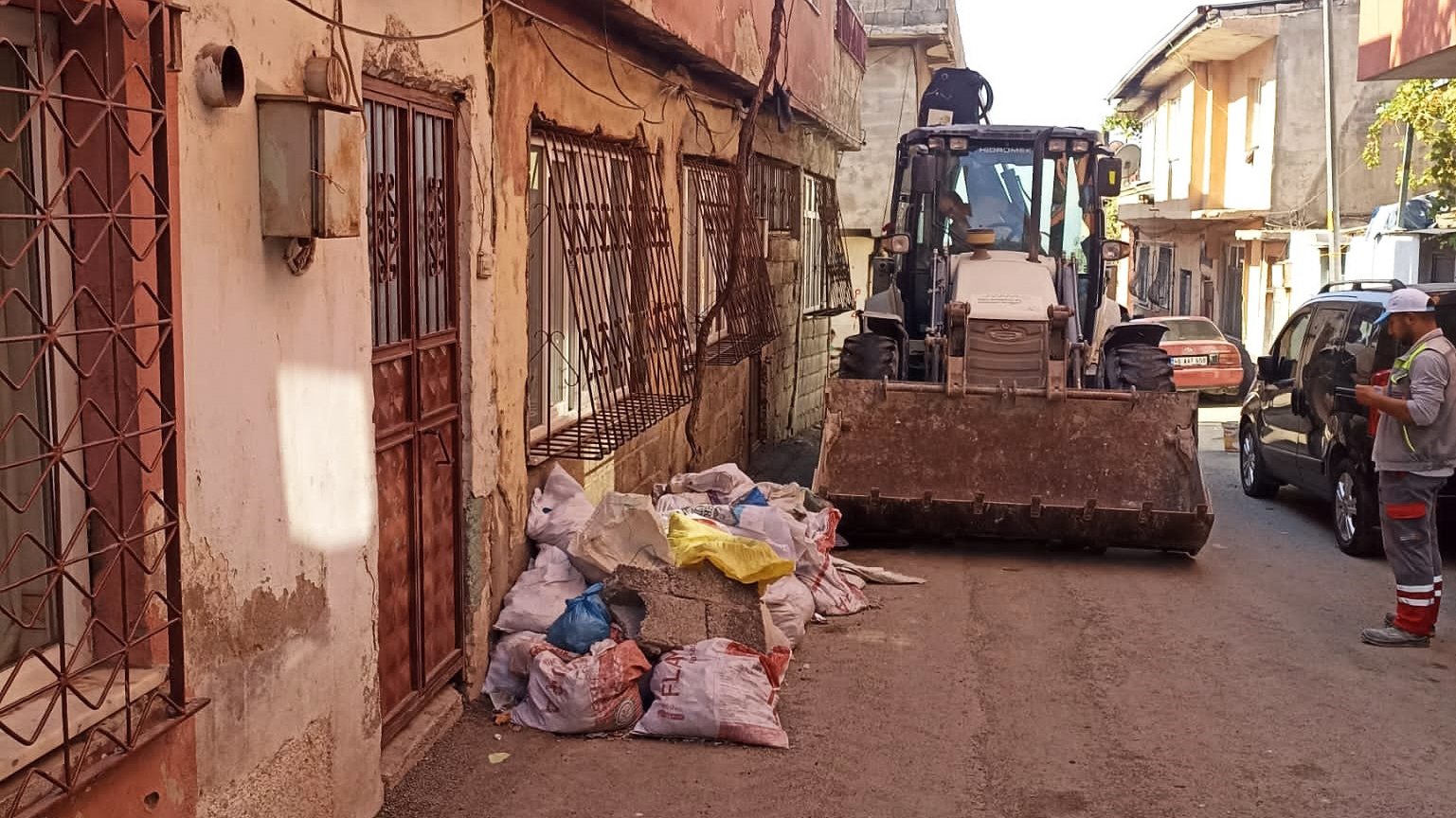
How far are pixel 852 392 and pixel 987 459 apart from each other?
99 cm

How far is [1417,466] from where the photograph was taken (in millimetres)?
7637

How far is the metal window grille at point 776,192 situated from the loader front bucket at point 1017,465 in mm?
3311

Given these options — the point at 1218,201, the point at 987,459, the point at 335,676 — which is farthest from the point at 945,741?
the point at 1218,201

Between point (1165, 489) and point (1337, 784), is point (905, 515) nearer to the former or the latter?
point (1165, 489)

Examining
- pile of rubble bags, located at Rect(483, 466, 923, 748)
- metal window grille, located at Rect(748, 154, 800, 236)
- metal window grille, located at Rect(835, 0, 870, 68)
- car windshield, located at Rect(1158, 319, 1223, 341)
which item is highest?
metal window grille, located at Rect(835, 0, 870, 68)

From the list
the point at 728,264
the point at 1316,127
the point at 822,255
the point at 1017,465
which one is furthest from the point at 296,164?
the point at 1316,127

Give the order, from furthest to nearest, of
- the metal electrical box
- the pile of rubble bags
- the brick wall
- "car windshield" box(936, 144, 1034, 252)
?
"car windshield" box(936, 144, 1034, 252), the brick wall, the pile of rubble bags, the metal electrical box

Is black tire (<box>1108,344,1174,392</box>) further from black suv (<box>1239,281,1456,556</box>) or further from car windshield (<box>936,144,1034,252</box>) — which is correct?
car windshield (<box>936,144,1034,252</box>)

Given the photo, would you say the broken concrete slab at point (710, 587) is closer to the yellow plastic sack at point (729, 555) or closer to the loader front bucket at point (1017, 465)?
the yellow plastic sack at point (729, 555)

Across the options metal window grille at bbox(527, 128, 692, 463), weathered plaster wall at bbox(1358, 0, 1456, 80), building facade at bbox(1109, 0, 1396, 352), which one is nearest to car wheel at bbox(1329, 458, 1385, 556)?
weathered plaster wall at bbox(1358, 0, 1456, 80)

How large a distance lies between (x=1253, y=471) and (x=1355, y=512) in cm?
300

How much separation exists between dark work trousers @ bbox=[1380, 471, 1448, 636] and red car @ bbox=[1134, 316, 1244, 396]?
44.9 feet

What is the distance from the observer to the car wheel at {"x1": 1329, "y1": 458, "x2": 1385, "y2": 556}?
393 inches

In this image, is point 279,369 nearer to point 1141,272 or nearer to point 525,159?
point 525,159
